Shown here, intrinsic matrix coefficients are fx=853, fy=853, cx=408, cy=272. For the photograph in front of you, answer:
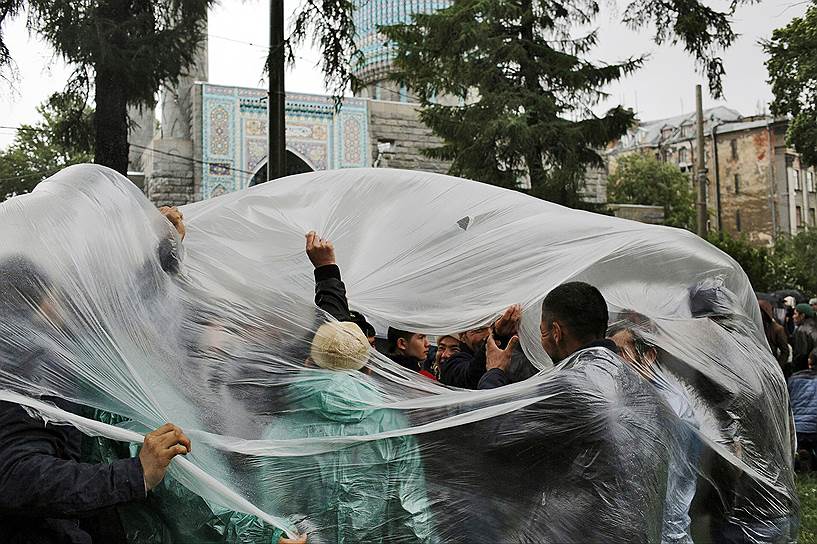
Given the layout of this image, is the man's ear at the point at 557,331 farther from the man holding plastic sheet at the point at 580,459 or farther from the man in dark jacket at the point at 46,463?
the man in dark jacket at the point at 46,463

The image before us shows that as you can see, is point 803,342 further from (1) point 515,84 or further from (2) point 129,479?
(2) point 129,479

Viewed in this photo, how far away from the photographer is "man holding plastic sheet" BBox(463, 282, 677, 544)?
2309 millimetres

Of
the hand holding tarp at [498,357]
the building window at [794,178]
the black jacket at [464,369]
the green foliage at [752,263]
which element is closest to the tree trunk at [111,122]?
the black jacket at [464,369]

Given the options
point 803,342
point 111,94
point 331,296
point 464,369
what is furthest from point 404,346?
point 803,342

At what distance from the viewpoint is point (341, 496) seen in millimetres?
2439

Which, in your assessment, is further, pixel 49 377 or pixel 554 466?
pixel 554 466

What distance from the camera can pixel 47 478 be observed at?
195cm

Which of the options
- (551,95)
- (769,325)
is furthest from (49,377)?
(551,95)

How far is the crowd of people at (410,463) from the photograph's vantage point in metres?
2.03

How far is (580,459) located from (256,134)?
56.3ft

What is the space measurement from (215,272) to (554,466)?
1.32 meters

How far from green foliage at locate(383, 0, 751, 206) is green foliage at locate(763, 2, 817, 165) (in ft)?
6.49

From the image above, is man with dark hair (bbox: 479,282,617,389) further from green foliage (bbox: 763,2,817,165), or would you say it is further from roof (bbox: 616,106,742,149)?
roof (bbox: 616,106,742,149)

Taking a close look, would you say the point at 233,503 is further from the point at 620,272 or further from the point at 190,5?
the point at 190,5
